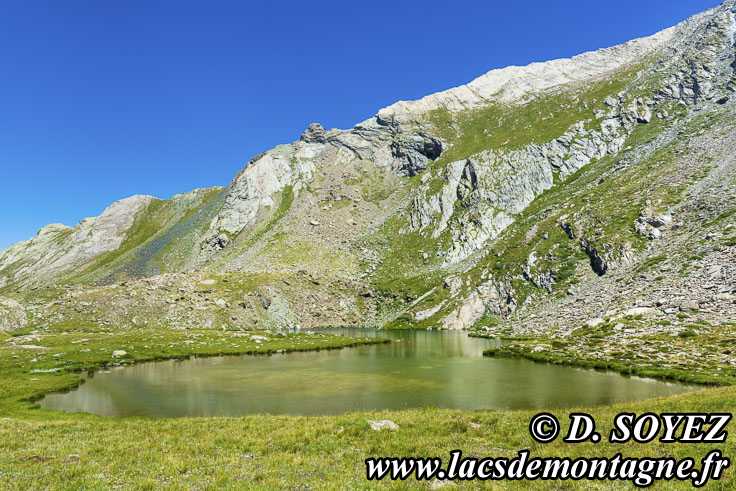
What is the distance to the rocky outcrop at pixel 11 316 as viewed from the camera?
3627 inches

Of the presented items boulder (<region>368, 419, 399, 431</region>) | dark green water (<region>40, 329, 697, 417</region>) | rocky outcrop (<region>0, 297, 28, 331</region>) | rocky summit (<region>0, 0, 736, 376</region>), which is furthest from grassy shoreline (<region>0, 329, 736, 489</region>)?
rocky outcrop (<region>0, 297, 28, 331</region>)

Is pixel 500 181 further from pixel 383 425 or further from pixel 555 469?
pixel 555 469

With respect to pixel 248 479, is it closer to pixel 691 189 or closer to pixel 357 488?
pixel 357 488

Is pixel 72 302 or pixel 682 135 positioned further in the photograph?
pixel 682 135

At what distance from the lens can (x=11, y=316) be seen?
95.9 meters

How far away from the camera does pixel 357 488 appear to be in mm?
12539

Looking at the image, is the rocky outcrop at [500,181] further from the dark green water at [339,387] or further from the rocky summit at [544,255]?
the dark green water at [339,387]

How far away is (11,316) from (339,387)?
105m

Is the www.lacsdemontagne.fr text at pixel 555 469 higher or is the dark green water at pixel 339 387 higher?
the www.lacsdemontagne.fr text at pixel 555 469

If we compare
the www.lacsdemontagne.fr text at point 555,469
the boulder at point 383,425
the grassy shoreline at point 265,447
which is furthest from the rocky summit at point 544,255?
the boulder at point 383,425

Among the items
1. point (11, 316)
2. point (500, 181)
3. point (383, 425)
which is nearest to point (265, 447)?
point (383, 425)

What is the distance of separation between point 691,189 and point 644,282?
49.5m

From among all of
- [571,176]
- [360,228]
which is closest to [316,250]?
[360,228]

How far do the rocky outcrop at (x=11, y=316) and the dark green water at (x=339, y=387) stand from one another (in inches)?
2466
